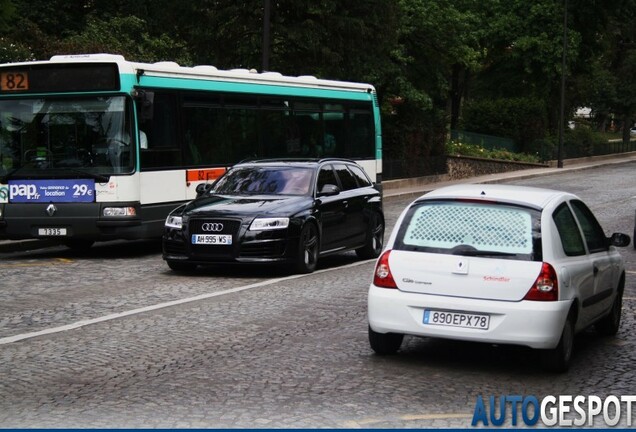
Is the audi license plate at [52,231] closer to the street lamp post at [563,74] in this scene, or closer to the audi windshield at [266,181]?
the audi windshield at [266,181]

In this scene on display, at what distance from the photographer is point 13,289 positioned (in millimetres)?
14047

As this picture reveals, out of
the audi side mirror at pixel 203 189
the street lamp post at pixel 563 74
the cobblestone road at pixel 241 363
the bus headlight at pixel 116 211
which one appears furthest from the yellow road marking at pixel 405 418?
the street lamp post at pixel 563 74

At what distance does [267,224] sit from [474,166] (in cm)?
3491

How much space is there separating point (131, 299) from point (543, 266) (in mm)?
5791

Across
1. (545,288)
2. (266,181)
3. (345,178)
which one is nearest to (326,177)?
(345,178)

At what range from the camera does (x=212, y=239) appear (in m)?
15.0

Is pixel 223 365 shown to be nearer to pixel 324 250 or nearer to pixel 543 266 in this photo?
pixel 543 266

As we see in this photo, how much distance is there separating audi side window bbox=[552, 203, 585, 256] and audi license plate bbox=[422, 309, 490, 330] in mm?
1033

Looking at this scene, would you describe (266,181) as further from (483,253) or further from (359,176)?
(483,253)

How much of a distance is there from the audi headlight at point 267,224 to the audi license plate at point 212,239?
1.11ft

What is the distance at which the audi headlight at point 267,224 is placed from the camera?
15.0 meters

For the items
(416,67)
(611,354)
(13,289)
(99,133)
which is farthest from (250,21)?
(611,354)

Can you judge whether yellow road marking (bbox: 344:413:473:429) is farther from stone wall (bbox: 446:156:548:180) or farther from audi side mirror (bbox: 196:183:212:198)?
stone wall (bbox: 446:156:548:180)
